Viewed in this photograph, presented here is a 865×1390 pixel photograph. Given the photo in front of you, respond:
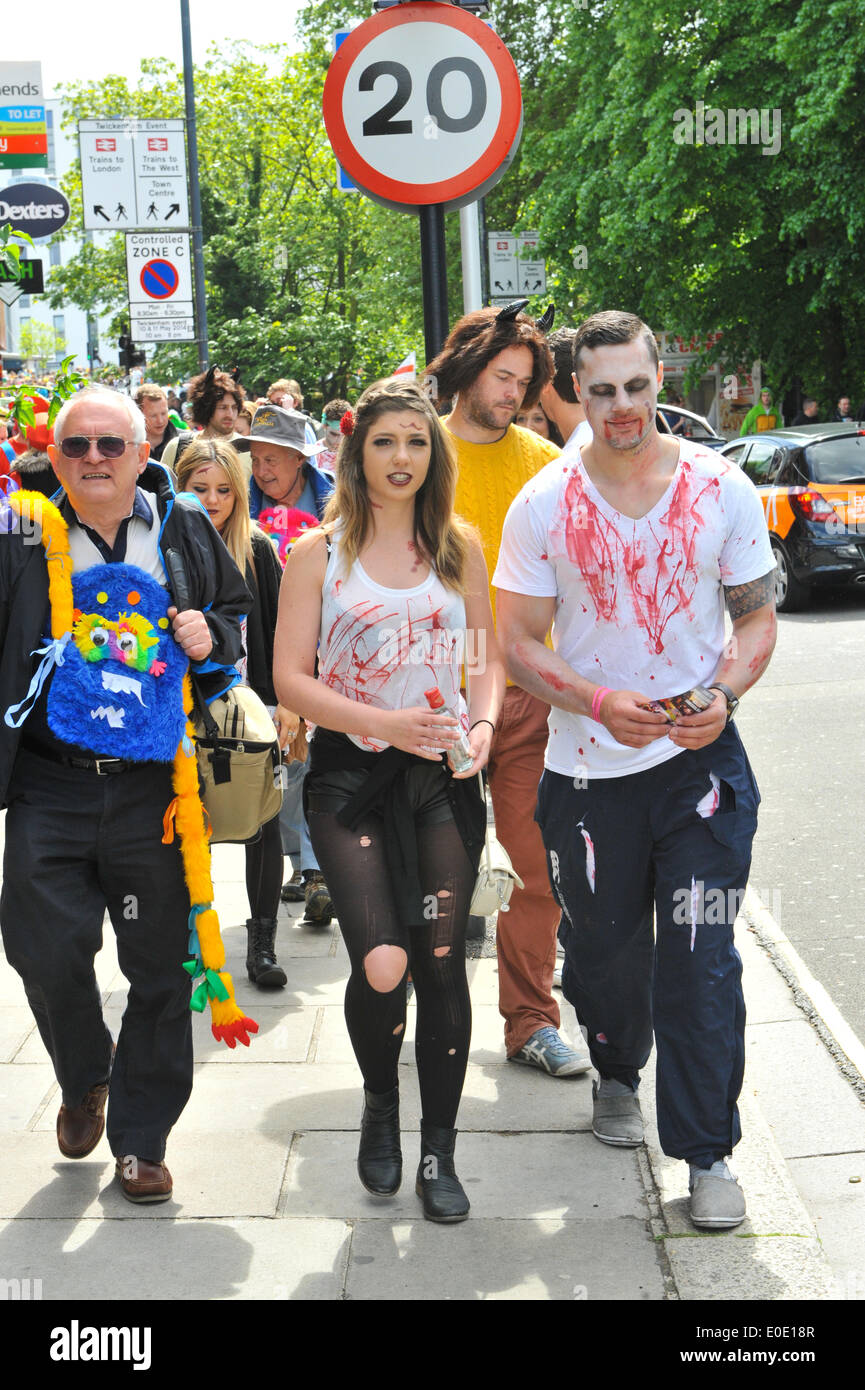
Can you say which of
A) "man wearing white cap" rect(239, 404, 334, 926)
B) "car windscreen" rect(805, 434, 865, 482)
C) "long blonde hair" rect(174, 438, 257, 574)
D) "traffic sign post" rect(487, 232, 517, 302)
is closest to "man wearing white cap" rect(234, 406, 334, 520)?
"man wearing white cap" rect(239, 404, 334, 926)

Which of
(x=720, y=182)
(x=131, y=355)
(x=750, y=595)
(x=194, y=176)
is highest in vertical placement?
(x=720, y=182)

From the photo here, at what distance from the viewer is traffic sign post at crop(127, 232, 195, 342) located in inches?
723

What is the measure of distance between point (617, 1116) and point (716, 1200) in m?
0.57

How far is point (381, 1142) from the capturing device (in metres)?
3.89

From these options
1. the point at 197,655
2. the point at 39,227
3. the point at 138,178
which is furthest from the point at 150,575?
the point at 138,178

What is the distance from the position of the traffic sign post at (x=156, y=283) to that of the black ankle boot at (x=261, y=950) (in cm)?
1362

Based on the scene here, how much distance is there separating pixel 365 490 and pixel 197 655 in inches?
21.9

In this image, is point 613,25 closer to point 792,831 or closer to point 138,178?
point 138,178

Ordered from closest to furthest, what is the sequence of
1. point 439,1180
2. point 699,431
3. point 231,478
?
point 439,1180, point 231,478, point 699,431

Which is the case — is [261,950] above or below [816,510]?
below

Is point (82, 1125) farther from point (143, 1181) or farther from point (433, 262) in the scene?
point (433, 262)

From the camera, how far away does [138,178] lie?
1808cm

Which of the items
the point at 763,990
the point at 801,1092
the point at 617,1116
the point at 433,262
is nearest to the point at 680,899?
the point at 617,1116

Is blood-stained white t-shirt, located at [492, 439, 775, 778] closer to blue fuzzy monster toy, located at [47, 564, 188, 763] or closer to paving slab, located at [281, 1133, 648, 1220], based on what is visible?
blue fuzzy monster toy, located at [47, 564, 188, 763]
